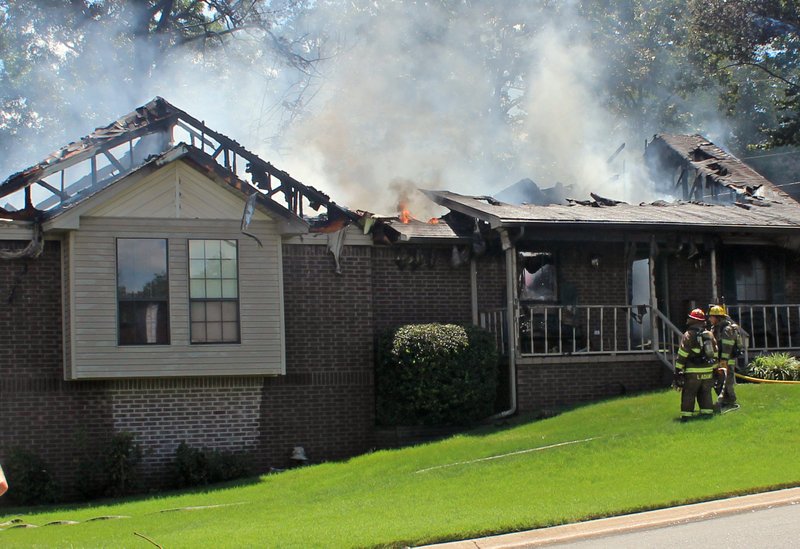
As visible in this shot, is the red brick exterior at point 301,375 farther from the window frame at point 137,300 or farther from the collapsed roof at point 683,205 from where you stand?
the collapsed roof at point 683,205

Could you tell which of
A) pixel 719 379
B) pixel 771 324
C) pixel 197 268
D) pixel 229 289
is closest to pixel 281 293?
pixel 229 289

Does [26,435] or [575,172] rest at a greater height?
[575,172]

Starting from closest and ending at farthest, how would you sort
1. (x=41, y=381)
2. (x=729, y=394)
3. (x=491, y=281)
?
(x=729, y=394) < (x=41, y=381) < (x=491, y=281)

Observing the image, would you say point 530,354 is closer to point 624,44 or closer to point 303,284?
point 303,284

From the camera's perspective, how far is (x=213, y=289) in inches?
664

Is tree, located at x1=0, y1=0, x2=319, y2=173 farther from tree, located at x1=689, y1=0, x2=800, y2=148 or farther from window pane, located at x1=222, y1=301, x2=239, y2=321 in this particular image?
window pane, located at x1=222, y1=301, x2=239, y2=321

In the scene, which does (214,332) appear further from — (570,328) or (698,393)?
(698,393)

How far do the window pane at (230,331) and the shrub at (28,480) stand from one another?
314 cm

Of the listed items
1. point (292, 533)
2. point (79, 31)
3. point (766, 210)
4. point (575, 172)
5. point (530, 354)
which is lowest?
point (292, 533)

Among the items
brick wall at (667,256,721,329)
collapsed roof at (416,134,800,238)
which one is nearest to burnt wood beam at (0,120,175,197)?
collapsed roof at (416,134,800,238)

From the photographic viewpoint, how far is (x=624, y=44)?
44719 millimetres

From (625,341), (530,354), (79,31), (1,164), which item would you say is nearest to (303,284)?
(530,354)

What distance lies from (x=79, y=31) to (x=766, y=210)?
20.7m

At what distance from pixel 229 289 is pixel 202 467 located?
262 centimetres
